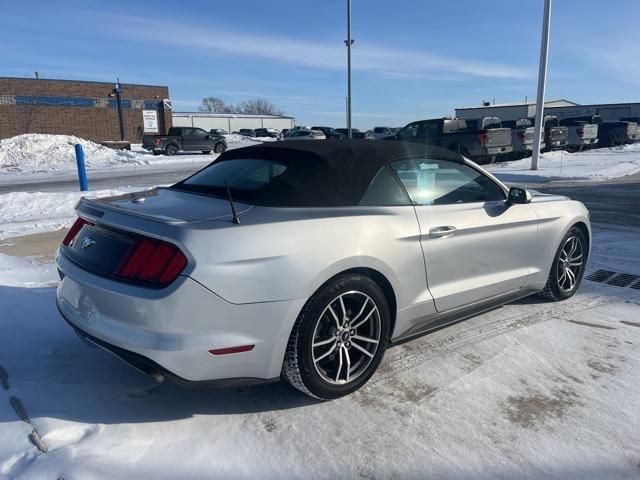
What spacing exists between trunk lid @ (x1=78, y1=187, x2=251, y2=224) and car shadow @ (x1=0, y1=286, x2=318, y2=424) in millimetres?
1031

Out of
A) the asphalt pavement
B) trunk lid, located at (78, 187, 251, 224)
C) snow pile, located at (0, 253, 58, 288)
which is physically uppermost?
trunk lid, located at (78, 187, 251, 224)

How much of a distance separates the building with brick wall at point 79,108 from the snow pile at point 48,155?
4.66m

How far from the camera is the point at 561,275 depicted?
15.2 ft

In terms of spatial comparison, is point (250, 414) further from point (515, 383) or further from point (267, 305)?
point (515, 383)

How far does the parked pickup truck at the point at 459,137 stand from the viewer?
17.6 metres

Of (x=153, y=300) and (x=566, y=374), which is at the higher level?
(x=153, y=300)

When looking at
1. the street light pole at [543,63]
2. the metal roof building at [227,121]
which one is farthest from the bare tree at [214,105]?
the street light pole at [543,63]

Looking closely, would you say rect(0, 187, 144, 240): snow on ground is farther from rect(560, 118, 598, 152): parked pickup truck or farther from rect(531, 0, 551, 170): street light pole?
rect(560, 118, 598, 152): parked pickup truck

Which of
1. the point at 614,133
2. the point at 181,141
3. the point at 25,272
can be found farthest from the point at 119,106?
the point at 25,272

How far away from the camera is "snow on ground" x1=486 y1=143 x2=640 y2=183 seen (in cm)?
1529

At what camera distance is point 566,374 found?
10.8ft

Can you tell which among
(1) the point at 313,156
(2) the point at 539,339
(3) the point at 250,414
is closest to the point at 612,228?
(2) the point at 539,339

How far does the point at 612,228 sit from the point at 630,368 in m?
5.21

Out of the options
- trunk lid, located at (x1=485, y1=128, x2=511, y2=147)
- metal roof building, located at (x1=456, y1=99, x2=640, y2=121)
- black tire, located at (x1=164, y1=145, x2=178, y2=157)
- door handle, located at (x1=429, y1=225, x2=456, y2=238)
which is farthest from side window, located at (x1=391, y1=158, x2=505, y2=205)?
metal roof building, located at (x1=456, y1=99, x2=640, y2=121)
